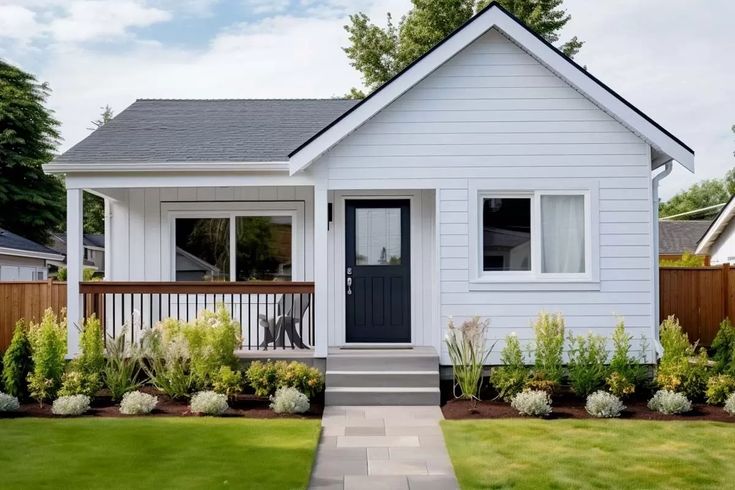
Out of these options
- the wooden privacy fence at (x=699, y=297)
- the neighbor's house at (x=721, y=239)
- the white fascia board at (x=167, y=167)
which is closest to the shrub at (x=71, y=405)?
the white fascia board at (x=167, y=167)

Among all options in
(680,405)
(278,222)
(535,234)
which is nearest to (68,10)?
(278,222)

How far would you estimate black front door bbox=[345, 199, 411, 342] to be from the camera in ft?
33.9

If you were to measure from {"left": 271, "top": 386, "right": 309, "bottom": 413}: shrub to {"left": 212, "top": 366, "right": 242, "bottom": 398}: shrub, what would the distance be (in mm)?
570

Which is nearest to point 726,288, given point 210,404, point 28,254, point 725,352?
point 725,352

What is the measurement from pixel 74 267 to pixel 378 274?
424 cm

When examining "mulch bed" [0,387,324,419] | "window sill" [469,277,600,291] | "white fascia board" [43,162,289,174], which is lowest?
"mulch bed" [0,387,324,419]

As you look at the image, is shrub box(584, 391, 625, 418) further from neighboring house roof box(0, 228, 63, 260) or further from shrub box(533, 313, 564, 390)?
neighboring house roof box(0, 228, 63, 260)

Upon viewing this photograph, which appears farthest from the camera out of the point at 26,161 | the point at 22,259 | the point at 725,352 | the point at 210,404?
the point at 26,161

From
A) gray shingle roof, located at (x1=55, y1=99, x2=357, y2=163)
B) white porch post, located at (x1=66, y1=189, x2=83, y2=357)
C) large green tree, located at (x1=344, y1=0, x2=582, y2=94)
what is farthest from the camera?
large green tree, located at (x1=344, y1=0, x2=582, y2=94)

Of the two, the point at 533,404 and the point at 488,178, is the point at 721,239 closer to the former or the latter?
the point at 488,178

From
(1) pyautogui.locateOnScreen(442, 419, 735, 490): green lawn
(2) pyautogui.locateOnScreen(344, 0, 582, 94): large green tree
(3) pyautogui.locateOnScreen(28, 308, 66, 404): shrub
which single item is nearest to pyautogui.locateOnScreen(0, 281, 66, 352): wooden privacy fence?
(3) pyautogui.locateOnScreen(28, 308, 66, 404): shrub

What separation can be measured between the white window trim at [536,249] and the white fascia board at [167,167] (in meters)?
2.70

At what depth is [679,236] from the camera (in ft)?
106

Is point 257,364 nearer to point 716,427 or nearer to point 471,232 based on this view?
point 471,232
